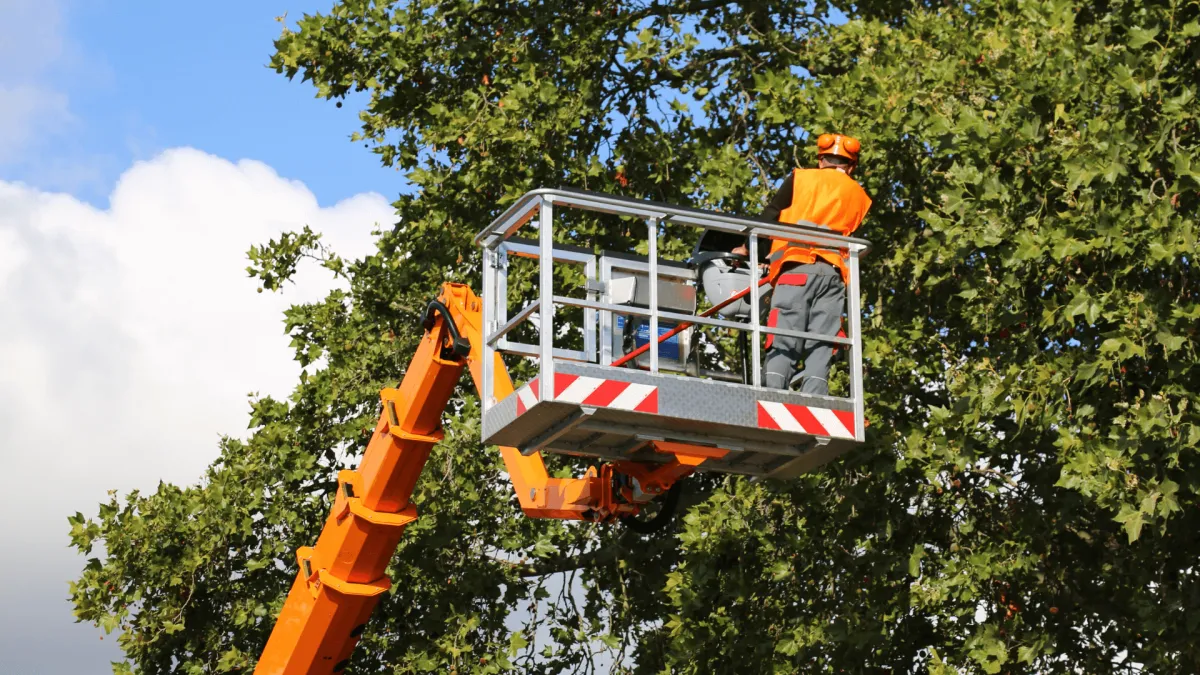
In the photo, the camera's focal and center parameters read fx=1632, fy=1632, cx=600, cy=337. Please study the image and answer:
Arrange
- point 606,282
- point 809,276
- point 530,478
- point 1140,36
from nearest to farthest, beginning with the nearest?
point 606,282, point 809,276, point 530,478, point 1140,36

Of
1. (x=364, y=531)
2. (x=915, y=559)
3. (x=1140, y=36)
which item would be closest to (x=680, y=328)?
(x=364, y=531)

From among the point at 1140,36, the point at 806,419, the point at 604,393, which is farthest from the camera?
the point at 1140,36

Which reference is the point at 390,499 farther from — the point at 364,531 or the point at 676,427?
the point at 676,427

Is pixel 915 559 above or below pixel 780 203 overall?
below

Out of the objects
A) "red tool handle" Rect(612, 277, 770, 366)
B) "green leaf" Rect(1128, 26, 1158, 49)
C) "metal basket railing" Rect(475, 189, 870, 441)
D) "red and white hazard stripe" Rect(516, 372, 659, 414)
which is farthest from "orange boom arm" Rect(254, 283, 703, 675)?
"green leaf" Rect(1128, 26, 1158, 49)

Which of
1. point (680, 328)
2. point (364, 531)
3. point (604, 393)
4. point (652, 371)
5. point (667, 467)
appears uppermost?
point (680, 328)

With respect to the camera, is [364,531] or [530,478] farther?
[364,531]

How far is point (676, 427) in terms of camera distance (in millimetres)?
8656

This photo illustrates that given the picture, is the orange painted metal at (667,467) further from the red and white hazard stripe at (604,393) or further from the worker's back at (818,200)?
the worker's back at (818,200)

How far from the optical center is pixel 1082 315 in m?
11.3

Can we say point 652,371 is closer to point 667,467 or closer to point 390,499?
point 667,467

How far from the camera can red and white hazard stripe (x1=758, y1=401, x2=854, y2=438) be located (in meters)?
8.66

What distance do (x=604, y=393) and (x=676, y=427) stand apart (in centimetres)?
54

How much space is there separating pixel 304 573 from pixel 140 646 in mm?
3720
